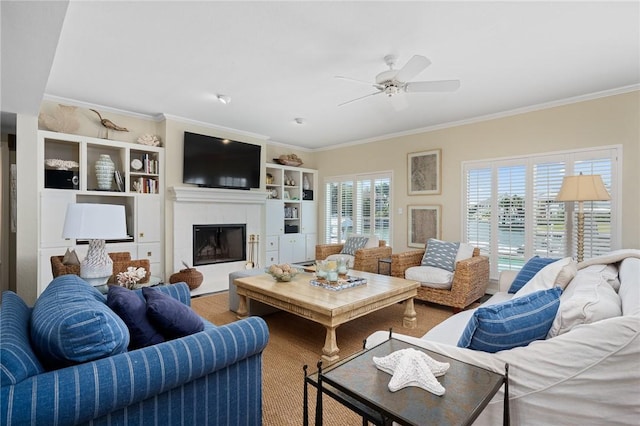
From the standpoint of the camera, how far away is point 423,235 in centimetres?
502

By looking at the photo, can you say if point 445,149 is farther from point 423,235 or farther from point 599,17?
point 599,17

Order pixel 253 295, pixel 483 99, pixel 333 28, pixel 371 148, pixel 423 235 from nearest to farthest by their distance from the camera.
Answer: pixel 333 28, pixel 253 295, pixel 483 99, pixel 423 235, pixel 371 148

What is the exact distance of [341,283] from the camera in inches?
120

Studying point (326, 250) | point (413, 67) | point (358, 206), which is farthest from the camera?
point (358, 206)

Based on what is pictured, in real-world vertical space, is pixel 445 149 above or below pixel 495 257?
above

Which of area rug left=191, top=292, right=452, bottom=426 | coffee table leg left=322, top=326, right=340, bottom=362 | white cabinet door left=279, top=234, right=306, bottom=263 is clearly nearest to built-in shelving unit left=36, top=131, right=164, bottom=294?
area rug left=191, top=292, right=452, bottom=426

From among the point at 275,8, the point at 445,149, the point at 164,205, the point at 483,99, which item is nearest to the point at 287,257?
the point at 164,205

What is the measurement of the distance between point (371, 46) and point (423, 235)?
3245 mm

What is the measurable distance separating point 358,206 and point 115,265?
13.1 ft

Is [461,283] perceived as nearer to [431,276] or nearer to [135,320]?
[431,276]

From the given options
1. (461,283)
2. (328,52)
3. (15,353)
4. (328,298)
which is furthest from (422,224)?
(15,353)

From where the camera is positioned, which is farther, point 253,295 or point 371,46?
point 253,295

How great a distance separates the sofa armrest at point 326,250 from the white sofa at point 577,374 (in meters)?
4.06

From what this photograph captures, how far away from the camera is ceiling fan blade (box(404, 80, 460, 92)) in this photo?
259 centimetres
